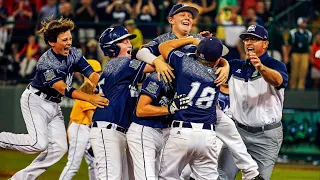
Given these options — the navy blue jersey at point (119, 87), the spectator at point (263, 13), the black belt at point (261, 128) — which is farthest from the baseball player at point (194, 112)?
the spectator at point (263, 13)

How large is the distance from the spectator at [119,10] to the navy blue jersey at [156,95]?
9539 mm

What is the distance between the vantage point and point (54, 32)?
1005 cm

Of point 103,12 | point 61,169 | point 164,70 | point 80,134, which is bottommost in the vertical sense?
point 61,169

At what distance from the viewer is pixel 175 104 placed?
27.2 feet

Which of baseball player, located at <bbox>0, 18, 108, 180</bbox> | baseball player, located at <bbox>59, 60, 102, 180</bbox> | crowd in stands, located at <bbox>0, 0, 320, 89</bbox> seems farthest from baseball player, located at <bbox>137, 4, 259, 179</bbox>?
crowd in stands, located at <bbox>0, 0, 320, 89</bbox>

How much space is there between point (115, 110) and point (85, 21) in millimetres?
9967

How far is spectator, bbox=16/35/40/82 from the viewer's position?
18312mm

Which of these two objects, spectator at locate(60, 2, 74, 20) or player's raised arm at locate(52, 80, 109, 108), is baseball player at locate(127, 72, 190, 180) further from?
spectator at locate(60, 2, 74, 20)

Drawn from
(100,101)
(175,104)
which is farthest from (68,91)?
(175,104)

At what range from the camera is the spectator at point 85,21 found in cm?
1834

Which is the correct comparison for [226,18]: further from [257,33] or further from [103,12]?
[257,33]

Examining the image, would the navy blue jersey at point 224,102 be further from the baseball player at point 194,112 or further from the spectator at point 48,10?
the spectator at point 48,10

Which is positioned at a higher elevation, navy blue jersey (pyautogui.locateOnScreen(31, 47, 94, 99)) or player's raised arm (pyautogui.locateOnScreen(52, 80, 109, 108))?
navy blue jersey (pyautogui.locateOnScreen(31, 47, 94, 99))

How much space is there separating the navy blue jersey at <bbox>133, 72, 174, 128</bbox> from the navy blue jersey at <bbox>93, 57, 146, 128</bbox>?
0.17 metres
